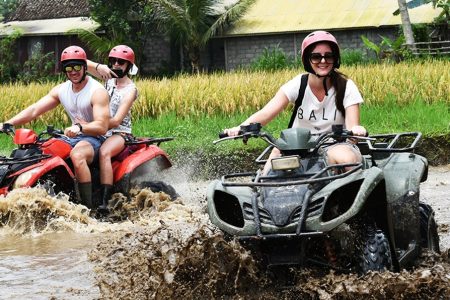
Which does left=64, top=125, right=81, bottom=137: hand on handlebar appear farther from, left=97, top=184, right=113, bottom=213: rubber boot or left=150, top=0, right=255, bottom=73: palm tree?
left=150, top=0, right=255, bottom=73: palm tree

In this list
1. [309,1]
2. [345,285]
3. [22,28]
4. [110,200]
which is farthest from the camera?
[22,28]

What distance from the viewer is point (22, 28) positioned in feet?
149

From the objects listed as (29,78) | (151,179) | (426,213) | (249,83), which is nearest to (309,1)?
(29,78)

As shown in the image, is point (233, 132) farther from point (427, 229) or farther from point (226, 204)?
point (427, 229)

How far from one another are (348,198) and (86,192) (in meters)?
4.93

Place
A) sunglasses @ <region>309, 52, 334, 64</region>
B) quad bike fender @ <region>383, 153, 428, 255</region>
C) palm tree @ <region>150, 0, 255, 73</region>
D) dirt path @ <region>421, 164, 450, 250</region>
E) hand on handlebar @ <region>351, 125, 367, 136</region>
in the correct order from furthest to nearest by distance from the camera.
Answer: palm tree @ <region>150, 0, 255, 73</region> → dirt path @ <region>421, 164, 450, 250</region> → sunglasses @ <region>309, 52, 334, 64</region> → quad bike fender @ <region>383, 153, 428, 255</region> → hand on handlebar @ <region>351, 125, 367, 136</region>

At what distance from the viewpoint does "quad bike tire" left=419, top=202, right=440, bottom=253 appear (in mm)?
7199

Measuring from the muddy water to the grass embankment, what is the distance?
4.64m

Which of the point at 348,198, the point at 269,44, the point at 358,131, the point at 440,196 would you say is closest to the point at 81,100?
the point at 440,196

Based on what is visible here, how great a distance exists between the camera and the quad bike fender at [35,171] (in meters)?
10.2

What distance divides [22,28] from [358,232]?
41.0 meters

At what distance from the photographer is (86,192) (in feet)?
34.8

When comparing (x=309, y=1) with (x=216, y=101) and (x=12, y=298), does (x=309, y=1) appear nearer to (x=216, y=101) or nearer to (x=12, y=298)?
(x=216, y=101)

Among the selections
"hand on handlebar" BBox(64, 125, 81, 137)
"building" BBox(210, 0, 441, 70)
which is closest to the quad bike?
"hand on handlebar" BBox(64, 125, 81, 137)
